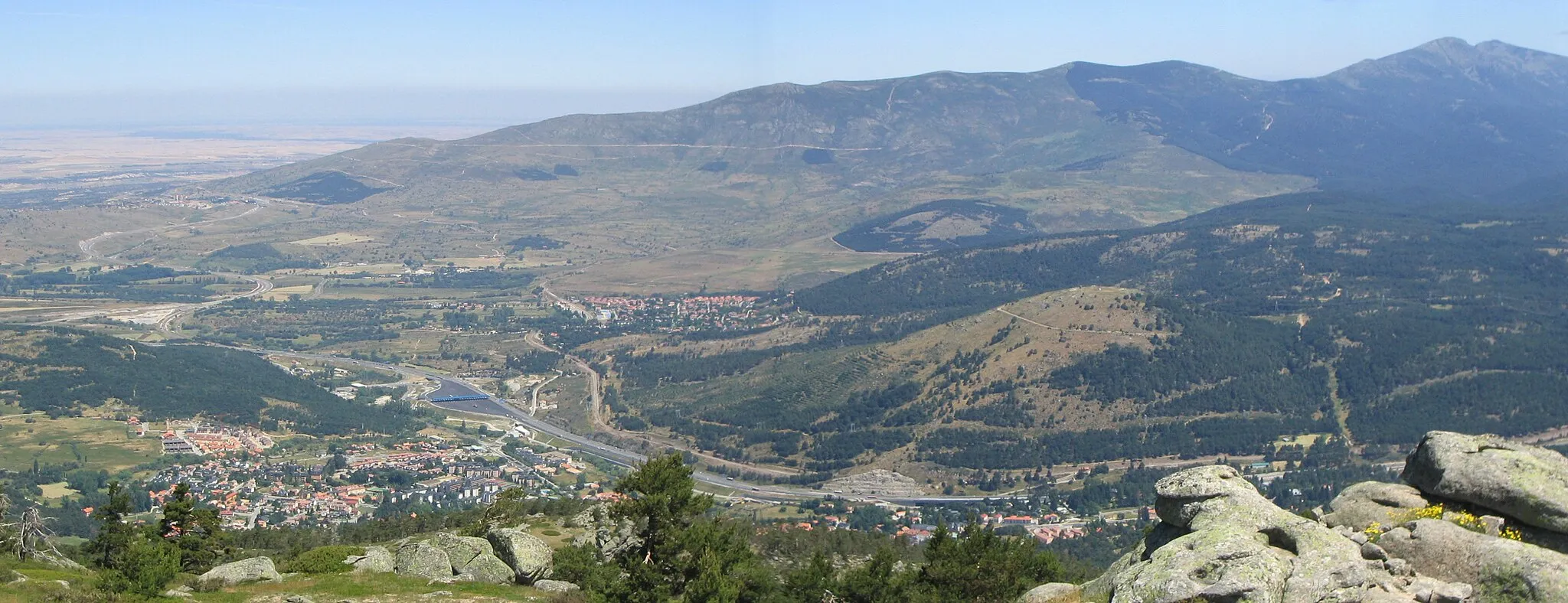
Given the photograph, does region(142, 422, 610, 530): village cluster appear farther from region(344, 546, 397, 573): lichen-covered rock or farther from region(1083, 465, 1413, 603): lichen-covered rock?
region(1083, 465, 1413, 603): lichen-covered rock

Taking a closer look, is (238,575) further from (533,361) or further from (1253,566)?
(533,361)

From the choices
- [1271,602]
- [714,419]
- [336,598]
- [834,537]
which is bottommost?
[714,419]

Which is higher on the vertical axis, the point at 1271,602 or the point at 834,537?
the point at 1271,602

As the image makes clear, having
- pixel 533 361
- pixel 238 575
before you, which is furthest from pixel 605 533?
pixel 533 361

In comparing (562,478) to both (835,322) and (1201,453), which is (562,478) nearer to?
(1201,453)

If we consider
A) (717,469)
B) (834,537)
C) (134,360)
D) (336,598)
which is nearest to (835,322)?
(717,469)

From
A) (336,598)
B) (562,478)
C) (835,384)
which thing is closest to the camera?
(336,598)

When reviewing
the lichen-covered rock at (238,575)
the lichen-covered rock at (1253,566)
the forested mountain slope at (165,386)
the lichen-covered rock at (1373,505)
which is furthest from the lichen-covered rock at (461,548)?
the forested mountain slope at (165,386)

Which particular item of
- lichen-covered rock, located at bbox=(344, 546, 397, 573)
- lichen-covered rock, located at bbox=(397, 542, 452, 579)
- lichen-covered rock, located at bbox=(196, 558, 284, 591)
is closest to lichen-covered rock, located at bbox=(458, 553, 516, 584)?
lichen-covered rock, located at bbox=(397, 542, 452, 579)
